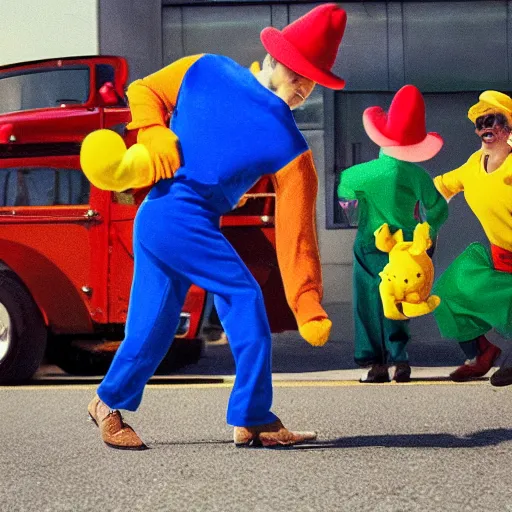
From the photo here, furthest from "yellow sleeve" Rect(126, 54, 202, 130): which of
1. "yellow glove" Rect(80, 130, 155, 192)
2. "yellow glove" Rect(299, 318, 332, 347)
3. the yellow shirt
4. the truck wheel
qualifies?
the truck wheel

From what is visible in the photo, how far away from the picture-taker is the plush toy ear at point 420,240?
7441 millimetres

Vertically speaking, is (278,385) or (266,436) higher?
(266,436)

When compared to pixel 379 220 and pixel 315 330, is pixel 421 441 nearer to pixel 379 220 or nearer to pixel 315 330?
pixel 315 330

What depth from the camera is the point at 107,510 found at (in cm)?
448

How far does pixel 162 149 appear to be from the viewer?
538 cm

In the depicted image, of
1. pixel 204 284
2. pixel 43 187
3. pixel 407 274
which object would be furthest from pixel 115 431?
pixel 43 187

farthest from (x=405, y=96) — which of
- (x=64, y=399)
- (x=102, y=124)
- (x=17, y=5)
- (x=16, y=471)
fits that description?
(x=17, y=5)

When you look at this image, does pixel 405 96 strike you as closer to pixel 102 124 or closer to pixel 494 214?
pixel 494 214

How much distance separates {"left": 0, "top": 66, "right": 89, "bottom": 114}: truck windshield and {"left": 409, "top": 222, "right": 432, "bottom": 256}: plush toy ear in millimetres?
2391

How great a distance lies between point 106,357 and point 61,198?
1565mm

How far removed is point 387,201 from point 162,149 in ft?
9.02

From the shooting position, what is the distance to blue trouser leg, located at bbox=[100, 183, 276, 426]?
17.8ft

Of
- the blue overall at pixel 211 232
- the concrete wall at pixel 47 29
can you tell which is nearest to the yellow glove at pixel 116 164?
the blue overall at pixel 211 232

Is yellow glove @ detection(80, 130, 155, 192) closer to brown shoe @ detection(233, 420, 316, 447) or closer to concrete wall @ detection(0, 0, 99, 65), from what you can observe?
brown shoe @ detection(233, 420, 316, 447)
